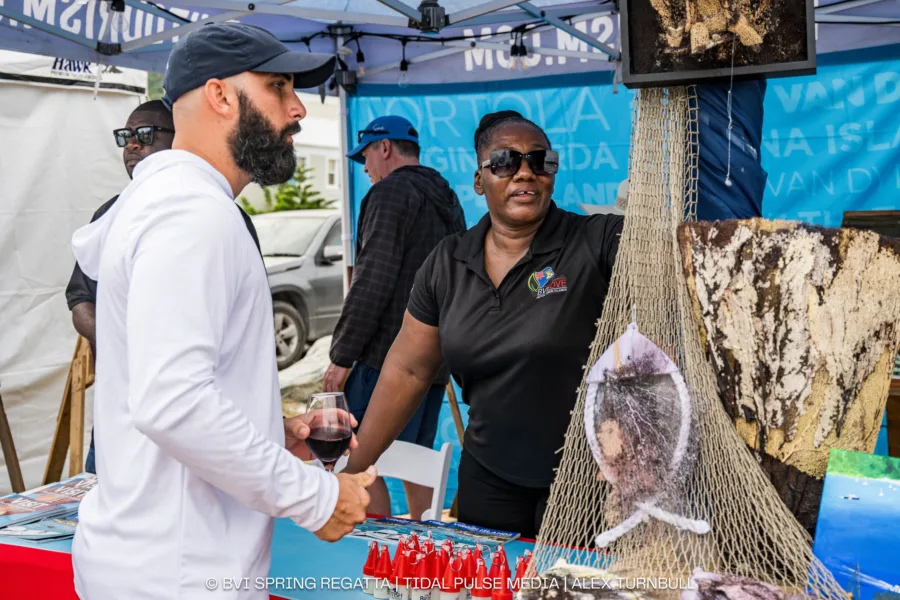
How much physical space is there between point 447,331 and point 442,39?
3541 mm

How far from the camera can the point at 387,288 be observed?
451 centimetres

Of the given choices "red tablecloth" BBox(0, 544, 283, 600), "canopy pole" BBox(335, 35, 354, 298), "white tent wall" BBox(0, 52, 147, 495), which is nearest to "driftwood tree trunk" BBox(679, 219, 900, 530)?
"red tablecloth" BBox(0, 544, 283, 600)

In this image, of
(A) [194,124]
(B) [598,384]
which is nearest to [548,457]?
(B) [598,384]

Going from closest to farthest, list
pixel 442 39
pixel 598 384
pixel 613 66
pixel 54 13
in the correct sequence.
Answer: pixel 598 384, pixel 54 13, pixel 613 66, pixel 442 39

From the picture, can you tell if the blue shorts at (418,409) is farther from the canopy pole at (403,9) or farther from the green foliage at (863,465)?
the green foliage at (863,465)

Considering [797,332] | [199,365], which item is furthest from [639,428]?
[199,365]

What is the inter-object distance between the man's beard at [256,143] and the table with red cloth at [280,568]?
1.01 m

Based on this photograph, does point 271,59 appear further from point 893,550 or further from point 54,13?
point 54,13

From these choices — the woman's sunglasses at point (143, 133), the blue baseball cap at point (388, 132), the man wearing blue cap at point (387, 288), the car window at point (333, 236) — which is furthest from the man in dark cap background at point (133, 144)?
the car window at point (333, 236)

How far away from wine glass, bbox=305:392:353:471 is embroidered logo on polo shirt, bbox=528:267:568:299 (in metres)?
0.86

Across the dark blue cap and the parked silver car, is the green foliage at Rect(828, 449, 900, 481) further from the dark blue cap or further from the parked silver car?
the parked silver car

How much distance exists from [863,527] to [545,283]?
1312 millimetres

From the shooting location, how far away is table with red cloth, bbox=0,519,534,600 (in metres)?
2.16

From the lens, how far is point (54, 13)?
4586 mm
